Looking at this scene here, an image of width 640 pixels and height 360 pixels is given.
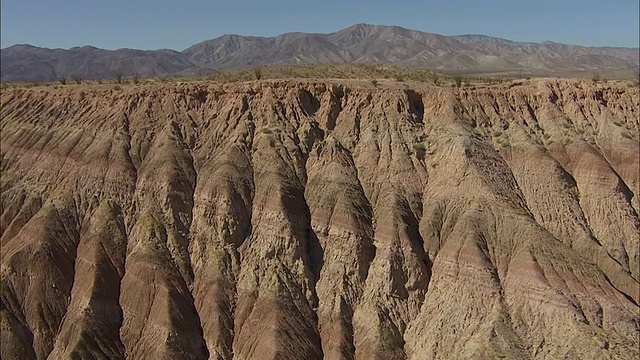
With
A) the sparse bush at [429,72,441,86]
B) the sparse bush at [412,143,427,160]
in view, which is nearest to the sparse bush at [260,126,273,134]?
the sparse bush at [412,143,427,160]

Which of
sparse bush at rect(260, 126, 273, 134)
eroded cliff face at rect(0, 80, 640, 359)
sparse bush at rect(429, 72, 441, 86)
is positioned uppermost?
sparse bush at rect(429, 72, 441, 86)

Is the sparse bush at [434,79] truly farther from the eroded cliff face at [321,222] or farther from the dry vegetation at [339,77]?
the eroded cliff face at [321,222]

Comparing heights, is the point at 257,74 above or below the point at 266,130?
above

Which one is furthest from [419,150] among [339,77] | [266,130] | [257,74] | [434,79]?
[257,74]

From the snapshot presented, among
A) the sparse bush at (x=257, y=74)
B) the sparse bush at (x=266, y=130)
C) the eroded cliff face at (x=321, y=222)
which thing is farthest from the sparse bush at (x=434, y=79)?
the sparse bush at (x=266, y=130)

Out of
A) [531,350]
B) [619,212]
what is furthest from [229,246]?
[619,212]

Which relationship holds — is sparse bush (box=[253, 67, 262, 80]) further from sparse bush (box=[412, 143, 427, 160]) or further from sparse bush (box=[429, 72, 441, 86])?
sparse bush (box=[412, 143, 427, 160])

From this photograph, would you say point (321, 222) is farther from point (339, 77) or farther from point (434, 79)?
point (434, 79)

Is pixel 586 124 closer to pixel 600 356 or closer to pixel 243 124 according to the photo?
pixel 600 356
